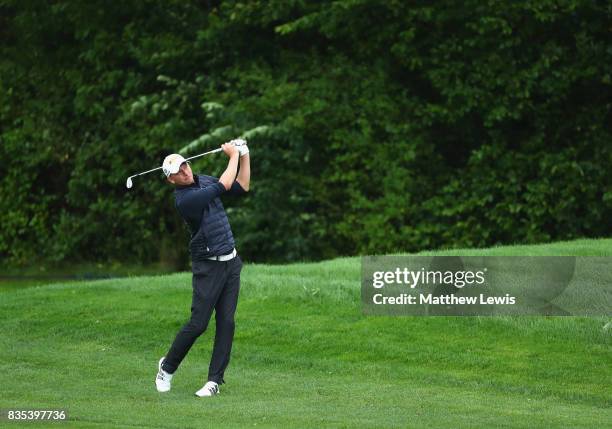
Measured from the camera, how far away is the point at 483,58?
20297 millimetres

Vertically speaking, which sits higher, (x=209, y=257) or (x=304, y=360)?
(x=209, y=257)

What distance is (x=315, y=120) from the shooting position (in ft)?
68.4

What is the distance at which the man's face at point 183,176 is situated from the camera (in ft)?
31.4

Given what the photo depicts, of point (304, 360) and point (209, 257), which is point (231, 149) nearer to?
point (209, 257)

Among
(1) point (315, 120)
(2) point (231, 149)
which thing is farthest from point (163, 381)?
(1) point (315, 120)

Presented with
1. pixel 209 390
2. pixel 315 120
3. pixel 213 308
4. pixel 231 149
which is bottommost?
pixel 209 390

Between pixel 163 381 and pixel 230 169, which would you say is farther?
pixel 163 381

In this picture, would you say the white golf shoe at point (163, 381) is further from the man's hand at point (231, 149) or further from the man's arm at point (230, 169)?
the man's hand at point (231, 149)

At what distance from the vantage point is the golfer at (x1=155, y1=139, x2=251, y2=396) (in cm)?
962

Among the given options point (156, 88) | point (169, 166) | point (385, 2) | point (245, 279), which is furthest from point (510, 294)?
point (156, 88)

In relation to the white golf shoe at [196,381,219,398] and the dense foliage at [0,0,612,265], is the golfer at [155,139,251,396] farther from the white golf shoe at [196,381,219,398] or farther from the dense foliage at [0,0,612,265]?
the dense foliage at [0,0,612,265]

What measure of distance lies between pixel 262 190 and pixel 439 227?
2874 millimetres

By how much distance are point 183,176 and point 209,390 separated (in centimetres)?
164

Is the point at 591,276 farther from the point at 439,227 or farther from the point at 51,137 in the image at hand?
the point at 51,137
